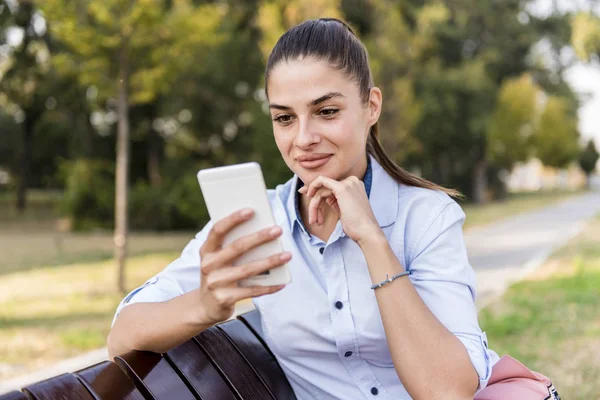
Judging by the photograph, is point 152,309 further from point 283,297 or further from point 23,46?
point 23,46

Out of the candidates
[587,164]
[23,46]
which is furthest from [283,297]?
[587,164]

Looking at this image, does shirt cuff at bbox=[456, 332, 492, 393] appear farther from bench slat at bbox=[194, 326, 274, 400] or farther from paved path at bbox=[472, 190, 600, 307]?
paved path at bbox=[472, 190, 600, 307]

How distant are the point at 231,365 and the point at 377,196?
2.30 ft

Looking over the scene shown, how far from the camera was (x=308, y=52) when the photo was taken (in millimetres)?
1820

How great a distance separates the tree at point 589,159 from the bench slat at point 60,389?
52.5 m

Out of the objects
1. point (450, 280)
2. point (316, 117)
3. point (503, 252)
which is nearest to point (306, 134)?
point (316, 117)

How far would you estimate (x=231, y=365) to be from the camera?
6.86 ft

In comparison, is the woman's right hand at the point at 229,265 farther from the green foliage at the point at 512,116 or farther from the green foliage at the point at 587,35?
the green foliage at the point at 512,116

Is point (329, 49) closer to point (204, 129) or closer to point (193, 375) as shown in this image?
point (193, 375)

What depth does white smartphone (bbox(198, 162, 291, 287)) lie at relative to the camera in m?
1.40

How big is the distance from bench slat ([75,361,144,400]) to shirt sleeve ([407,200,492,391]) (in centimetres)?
79

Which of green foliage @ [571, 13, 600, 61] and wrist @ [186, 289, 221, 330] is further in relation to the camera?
green foliage @ [571, 13, 600, 61]

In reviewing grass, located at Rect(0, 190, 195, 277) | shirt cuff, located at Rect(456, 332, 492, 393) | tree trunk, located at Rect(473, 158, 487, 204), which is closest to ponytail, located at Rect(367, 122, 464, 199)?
shirt cuff, located at Rect(456, 332, 492, 393)

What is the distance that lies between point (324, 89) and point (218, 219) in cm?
54
